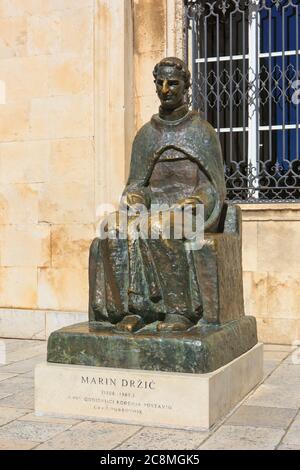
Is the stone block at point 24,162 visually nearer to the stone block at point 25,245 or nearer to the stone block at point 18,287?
the stone block at point 25,245

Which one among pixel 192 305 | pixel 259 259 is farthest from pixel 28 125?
pixel 192 305

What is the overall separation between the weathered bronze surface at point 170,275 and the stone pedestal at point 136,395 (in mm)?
91

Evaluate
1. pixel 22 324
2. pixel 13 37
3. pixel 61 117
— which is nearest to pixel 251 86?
pixel 61 117

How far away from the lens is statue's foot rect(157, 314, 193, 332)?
446cm

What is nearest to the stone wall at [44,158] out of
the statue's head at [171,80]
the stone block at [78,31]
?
the stone block at [78,31]

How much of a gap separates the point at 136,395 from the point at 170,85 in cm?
226

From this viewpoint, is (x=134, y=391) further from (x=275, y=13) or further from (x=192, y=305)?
(x=275, y=13)

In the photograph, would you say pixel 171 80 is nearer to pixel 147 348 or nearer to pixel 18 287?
pixel 147 348

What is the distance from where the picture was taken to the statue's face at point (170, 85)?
4.95 meters

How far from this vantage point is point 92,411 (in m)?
4.34

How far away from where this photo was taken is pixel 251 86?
7.62 meters

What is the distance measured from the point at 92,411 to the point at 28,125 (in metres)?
4.44

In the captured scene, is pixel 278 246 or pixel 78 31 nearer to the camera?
pixel 278 246

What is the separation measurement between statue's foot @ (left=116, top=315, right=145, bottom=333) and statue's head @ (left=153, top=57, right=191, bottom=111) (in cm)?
162
